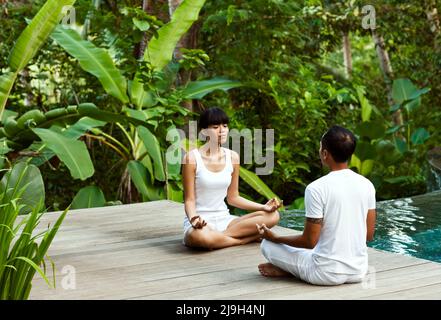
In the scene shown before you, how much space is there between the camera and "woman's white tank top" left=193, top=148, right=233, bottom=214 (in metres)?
4.86

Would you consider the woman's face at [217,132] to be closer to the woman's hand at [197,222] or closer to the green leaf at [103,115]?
the woman's hand at [197,222]

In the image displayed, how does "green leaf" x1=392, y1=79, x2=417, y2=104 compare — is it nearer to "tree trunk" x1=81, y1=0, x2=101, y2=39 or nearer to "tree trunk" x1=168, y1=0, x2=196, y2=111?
"tree trunk" x1=168, y1=0, x2=196, y2=111

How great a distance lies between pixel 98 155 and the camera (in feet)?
32.8

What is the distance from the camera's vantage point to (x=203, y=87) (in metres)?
7.93

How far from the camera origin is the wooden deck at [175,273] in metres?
3.83

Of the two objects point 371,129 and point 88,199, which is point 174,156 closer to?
point 88,199

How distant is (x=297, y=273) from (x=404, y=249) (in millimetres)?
2724

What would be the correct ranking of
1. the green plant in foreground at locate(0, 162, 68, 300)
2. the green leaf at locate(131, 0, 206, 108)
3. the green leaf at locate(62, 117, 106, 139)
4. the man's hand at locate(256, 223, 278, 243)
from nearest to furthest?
1. the green plant in foreground at locate(0, 162, 68, 300)
2. the man's hand at locate(256, 223, 278, 243)
3. the green leaf at locate(62, 117, 106, 139)
4. the green leaf at locate(131, 0, 206, 108)

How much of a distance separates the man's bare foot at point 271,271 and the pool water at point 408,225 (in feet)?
8.26

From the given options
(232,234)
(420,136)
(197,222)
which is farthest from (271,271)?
(420,136)

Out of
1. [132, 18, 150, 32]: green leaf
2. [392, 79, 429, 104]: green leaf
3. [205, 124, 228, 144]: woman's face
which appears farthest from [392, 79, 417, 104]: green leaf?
[205, 124, 228, 144]: woman's face

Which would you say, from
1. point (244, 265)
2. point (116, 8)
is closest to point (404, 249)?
point (244, 265)

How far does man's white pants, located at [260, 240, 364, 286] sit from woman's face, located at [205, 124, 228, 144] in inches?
30.1

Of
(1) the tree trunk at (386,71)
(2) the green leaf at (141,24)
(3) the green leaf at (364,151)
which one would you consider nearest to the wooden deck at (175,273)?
(2) the green leaf at (141,24)
